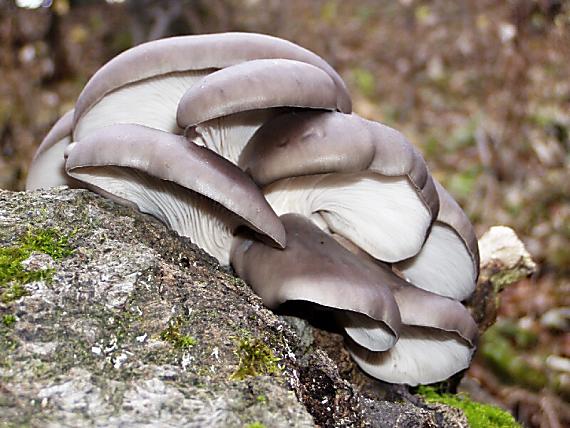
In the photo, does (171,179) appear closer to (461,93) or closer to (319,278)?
(319,278)

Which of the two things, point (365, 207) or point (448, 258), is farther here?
point (448, 258)

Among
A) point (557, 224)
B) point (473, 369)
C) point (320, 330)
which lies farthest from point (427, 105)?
point (320, 330)

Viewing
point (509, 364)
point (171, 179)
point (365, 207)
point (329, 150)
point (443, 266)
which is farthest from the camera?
point (509, 364)

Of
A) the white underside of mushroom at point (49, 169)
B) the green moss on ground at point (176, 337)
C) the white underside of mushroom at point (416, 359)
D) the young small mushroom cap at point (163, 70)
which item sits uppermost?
the young small mushroom cap at point (163, 70)

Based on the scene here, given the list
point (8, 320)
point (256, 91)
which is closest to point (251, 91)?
point (256, 91)

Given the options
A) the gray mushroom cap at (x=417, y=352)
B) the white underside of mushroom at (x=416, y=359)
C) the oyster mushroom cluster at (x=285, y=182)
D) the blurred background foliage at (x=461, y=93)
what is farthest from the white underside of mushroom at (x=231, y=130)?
the blurred background foliage at (x=461, y=93)

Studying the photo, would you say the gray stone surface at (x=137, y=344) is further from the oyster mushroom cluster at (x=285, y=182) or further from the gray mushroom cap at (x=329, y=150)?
the gray mushroom cap at (x=329, y=150)

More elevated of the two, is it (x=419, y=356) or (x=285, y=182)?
(x=285, y=182)

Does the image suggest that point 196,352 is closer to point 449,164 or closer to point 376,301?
point 376,301
